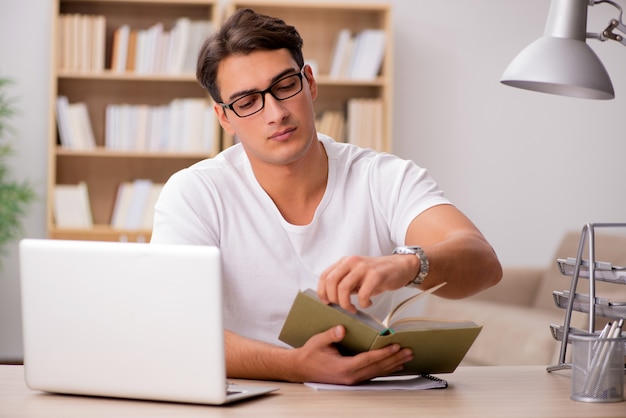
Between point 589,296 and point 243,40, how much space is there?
88 cm

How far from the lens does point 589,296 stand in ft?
5.28

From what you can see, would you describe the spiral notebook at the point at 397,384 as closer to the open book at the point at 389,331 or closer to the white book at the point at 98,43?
the open book at the point at 389,331

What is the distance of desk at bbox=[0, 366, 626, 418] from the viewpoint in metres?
1.31

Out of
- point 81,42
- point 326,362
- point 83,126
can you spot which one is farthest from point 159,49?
point 326,362

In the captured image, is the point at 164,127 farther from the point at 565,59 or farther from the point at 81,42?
the point at 565,59

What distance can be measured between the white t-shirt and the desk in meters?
0.38

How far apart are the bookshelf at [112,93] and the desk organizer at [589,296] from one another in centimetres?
304

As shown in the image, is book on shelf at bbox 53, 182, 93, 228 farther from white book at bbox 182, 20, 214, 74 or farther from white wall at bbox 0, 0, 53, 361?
white book at bbox 182, 20, 214, 74

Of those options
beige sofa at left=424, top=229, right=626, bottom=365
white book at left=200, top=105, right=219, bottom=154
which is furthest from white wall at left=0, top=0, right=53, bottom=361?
beige sofa at left=424, top=229, right=626, bottom=365

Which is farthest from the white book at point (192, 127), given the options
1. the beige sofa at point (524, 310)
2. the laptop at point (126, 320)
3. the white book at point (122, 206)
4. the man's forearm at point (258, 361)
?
the laptop at point (126, 320)

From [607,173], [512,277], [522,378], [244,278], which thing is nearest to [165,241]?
[244,278]

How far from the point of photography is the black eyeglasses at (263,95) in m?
1.88

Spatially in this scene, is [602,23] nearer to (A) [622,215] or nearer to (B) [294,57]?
(A) [622,215]

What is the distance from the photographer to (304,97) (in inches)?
75.6
